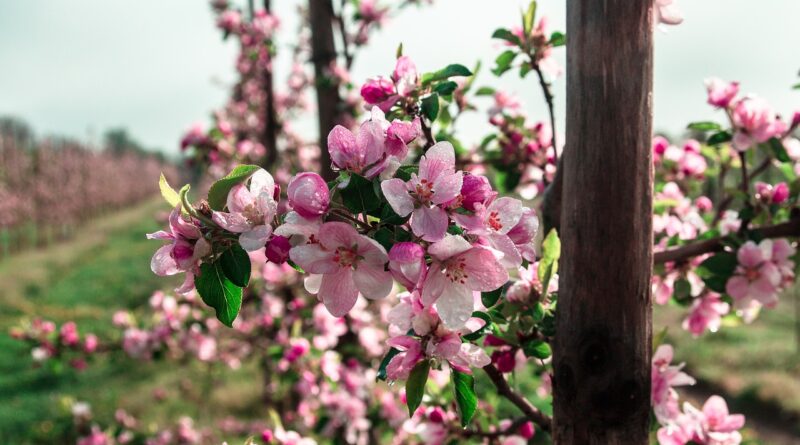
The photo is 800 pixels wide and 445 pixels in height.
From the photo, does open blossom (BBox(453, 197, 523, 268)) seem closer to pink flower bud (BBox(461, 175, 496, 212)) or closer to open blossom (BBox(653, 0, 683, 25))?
pink flower bud (BBox(461, 175, 496, 212))

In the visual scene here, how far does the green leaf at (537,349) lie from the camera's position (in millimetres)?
1156

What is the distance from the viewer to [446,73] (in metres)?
1.25

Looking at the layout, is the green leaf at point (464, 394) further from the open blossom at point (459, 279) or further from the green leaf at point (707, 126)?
the green leaf at point (707, 126)

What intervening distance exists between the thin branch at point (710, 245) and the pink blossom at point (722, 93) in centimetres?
34

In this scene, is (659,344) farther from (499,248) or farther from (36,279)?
(36,279)

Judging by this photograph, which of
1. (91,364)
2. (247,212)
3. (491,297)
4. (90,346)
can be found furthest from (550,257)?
(91,364)

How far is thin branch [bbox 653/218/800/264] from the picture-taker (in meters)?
1.46

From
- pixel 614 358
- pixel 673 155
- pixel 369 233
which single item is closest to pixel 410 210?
pixel 369 233

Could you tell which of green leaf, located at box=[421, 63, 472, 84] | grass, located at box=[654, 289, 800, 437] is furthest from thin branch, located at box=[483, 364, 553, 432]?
grass, located at box=[654, 289, 800, 437]

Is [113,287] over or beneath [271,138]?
beneath

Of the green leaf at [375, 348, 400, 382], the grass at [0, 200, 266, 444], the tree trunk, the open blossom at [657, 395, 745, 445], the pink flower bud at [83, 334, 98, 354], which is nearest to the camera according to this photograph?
the green leaf at [375, 348, 400, 382]

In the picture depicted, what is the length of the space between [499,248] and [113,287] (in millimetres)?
15879

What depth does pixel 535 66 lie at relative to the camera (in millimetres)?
1579

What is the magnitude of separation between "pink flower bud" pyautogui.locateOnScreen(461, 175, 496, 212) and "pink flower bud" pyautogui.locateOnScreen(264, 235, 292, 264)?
9.7 inches
